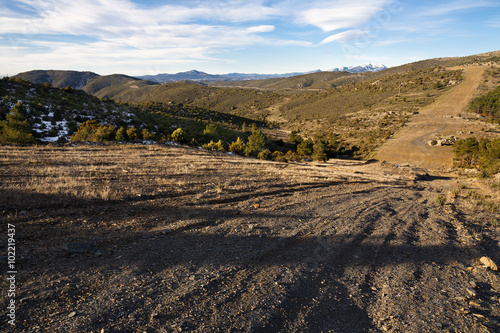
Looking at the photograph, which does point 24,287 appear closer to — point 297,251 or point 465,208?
point 297,251

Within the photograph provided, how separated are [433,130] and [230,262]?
57.3m

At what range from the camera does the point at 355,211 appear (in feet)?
33.3

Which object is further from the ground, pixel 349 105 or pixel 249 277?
pixel 349 105

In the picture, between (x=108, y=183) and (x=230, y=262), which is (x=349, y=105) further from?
(x=230, y=262)

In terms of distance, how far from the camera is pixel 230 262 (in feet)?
18.0

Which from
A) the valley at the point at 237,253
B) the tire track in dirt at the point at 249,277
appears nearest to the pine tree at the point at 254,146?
the valley at the point at 237,253

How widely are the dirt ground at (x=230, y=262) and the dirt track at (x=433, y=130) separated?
31303 millimetres

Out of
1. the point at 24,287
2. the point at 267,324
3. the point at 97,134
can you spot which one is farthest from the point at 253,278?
the point at 97,134

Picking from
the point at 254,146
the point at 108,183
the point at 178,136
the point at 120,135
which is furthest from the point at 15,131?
the point at 254,146

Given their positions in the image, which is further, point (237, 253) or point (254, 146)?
point (254, 146)

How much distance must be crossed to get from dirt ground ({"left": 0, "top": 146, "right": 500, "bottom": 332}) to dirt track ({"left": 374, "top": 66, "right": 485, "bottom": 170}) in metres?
31.3

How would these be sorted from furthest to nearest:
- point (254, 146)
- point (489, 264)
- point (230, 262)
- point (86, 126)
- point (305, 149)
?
point (305, 149), point (254, 146), point (86, 126), point (489, 264), point (230, 262)

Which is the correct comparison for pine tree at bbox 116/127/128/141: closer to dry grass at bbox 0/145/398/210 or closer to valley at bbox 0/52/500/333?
dry grass at bbox 0/145/398/210

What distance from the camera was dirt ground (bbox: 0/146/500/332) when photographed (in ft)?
A: 12.6
